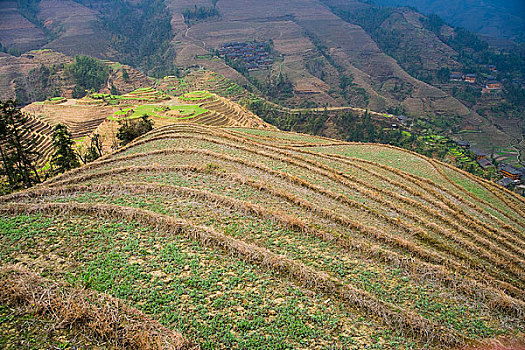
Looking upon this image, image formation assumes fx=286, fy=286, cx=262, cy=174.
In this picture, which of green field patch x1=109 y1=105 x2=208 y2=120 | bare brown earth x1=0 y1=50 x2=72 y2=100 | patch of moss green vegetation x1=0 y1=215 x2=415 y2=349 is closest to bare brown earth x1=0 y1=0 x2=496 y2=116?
bare brown earth x1=0 y1=50 x2=72 y2=100

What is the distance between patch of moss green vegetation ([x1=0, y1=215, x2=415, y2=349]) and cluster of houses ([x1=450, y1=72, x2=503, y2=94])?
468ft

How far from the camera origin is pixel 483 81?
121 metres

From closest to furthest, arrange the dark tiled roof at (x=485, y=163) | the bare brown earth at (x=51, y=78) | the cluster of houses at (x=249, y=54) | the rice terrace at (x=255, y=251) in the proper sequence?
the rice terrace at (x=255, y=251) < the dark tiled roof at (x=485, y=163) < the bare brown earth at (x=51, y=78) < the cluster of houses at (x=249, y=54)

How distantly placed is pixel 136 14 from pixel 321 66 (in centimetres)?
13387

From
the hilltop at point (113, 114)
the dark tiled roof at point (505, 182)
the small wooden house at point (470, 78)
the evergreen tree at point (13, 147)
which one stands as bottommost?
the dark tiled roof at point (505, 182)

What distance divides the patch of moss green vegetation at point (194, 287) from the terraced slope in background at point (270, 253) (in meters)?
0.03

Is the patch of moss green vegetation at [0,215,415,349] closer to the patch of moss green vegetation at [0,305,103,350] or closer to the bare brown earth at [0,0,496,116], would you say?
the patch of moss green vegetation at [0,305,103,350]

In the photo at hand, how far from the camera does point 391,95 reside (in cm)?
11312

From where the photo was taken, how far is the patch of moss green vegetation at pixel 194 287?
6477mm

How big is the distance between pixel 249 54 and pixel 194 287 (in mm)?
138845

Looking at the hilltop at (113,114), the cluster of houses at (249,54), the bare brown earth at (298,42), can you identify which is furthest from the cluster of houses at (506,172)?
the cluster of houses at (249,54)

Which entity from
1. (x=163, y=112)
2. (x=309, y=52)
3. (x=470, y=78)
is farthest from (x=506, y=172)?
(x=309, y=52)

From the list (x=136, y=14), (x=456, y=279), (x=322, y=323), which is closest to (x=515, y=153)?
(x=456, y=279)

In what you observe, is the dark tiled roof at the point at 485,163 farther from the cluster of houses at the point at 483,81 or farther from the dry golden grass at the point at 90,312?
the cluster of houses at the point at 483,81
